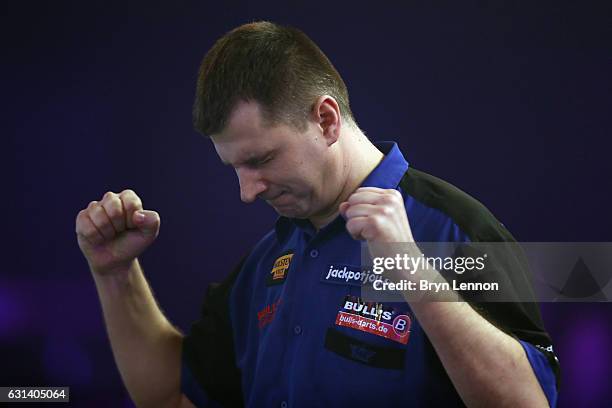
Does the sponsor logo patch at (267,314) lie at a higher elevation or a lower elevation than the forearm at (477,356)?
higher

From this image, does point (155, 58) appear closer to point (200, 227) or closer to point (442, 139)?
point (200, 227)

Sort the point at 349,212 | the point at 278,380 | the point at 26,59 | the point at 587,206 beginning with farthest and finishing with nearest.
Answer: the point at 26,59 → the point at 587,206 → the point at 278,380 → the point at 349,212

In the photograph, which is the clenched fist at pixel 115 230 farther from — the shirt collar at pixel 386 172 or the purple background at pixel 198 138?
the purple background at pixel 198 138

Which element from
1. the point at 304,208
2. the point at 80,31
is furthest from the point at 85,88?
the point at 304,208

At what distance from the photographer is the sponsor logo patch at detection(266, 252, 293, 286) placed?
4.32 ft

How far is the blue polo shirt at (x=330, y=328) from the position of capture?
1.07 m

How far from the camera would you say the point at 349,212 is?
0.94 m

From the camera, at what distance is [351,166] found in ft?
4.08

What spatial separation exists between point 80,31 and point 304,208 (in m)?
1.46

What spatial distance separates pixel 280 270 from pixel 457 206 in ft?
1.19

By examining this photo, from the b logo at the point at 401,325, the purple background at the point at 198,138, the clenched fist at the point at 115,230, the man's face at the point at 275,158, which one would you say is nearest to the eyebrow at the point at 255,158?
the man's face at the point at 275,158

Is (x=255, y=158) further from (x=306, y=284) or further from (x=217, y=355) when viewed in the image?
(x=217, y=355)

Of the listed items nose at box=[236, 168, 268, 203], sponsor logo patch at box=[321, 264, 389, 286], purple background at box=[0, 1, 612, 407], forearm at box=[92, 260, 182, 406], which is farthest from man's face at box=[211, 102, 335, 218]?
purple background at box=[0, 1, 612, 407]

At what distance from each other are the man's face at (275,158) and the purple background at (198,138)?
1106 mm
